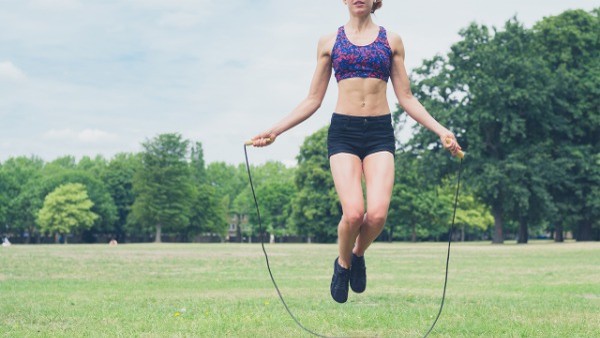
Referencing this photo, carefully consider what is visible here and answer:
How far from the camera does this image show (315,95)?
30.7 feet

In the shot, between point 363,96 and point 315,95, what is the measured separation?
65cm

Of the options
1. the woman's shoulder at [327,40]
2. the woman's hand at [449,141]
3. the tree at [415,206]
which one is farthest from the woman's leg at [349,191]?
the tree at [415,206]

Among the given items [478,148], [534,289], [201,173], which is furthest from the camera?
[201,173]

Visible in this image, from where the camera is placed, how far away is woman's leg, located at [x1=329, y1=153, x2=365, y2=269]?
8.72 metres

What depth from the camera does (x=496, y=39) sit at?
6669cm

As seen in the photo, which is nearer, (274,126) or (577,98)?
(274,126)

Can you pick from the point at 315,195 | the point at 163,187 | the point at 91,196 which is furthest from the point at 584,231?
the point at 91,196

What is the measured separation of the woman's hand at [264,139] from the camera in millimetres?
8870

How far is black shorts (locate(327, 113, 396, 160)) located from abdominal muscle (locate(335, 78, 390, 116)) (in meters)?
0.07

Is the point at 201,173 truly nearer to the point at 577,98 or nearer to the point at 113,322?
the point at 577,98

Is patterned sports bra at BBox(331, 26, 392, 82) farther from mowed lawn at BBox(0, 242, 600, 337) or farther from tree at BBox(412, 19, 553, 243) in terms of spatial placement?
tree at BBox(412, 19, 553, 243)

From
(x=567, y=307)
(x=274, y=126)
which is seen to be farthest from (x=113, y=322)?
(x=567, y=307)

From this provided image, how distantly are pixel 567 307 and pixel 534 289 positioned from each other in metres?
5.32

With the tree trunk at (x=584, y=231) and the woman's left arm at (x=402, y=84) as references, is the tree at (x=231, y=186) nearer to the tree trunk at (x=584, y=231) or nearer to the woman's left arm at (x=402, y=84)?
the tree trunk at (x=584, y=231)
